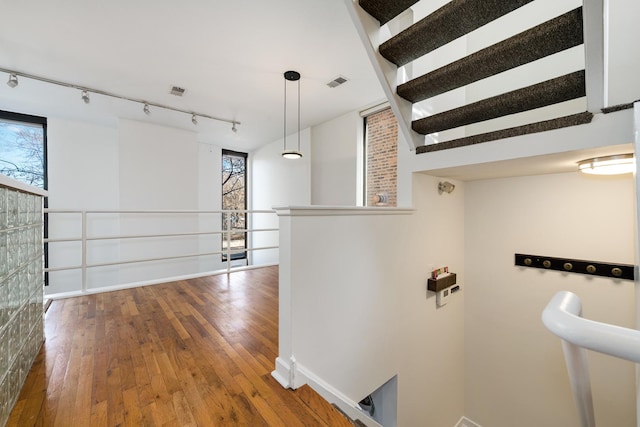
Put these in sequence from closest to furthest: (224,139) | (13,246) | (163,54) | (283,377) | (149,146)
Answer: (13,246), (283,377), (163,54), (149,146), (224,139)

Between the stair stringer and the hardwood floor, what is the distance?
1.85m

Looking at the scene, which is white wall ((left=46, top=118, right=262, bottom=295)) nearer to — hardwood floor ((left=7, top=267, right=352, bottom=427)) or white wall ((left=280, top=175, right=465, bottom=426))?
hardwood floor ((left=7, top=267, right=352, bottom=427))

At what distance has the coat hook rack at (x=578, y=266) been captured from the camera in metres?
1.95

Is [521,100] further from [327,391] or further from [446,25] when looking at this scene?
[327,391]

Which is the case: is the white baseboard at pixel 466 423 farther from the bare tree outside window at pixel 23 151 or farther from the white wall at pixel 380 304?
the bare tree outside window at pixel 23 151

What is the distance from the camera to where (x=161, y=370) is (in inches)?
60.0

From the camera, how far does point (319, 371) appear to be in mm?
1566

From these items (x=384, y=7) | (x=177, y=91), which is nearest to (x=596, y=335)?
(x=384, y=7)

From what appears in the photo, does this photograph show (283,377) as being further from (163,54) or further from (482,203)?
(163,54)

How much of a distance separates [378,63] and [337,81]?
75.3 inches

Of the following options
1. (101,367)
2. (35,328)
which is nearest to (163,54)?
(35,328)

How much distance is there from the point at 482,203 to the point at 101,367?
3480mm

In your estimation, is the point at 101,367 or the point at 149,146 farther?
the point at 149,146

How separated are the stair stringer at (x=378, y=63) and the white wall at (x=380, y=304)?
25.3 inches
